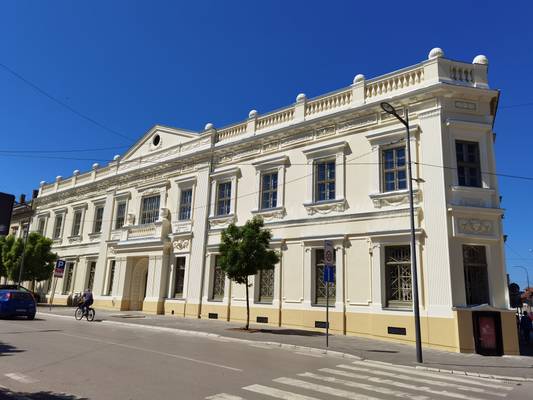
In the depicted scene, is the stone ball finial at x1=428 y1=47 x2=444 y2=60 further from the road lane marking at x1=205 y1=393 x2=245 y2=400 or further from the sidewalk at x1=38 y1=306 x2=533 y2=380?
the road lane marking at x1=205 y1=393 x2=245 y2=400

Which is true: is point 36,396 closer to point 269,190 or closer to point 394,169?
point 394,169

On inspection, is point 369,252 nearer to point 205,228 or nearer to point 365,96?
point 365,96

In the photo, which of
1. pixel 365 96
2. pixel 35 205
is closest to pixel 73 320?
pixel 365 96

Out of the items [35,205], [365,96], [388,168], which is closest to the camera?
[388,168]

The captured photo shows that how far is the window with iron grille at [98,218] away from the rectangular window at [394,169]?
74.6ft

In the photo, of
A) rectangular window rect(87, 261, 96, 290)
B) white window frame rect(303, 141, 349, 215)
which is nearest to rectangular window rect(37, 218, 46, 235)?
rectangular window rect(87, 261, 96, 290)

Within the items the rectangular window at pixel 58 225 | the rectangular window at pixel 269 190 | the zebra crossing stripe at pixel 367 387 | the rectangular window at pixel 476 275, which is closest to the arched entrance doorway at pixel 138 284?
the rectangular window at pixel 269 190

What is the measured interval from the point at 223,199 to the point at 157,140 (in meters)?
8.84

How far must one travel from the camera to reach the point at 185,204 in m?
25.6

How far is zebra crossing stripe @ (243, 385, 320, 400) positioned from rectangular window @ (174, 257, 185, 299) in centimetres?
1772

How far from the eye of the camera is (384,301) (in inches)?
635

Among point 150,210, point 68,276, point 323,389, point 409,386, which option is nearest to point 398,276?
point 409,386

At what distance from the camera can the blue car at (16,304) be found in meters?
19.6

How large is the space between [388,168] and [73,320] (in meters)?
16.7
